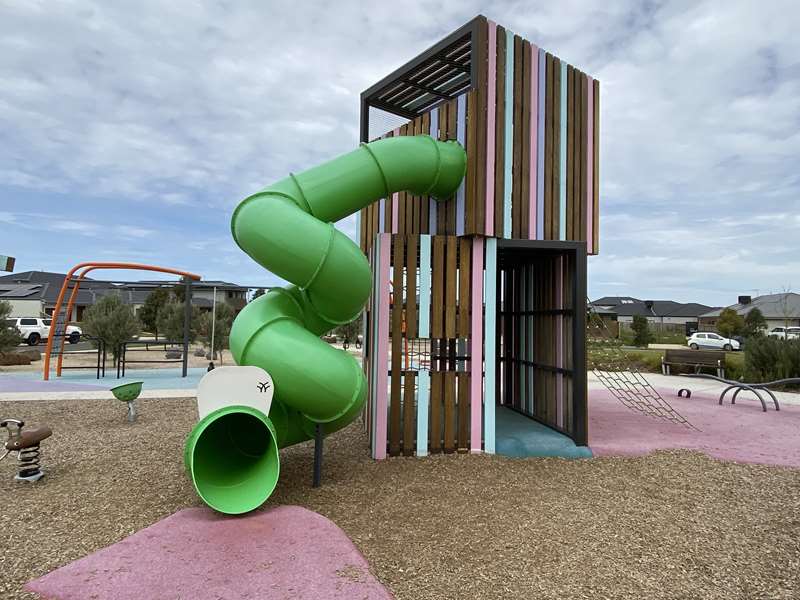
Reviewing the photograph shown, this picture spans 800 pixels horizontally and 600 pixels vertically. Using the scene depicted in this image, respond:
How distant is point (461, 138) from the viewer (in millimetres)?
7000

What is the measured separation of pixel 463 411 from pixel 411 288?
1807 mm

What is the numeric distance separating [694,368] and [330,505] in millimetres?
17908

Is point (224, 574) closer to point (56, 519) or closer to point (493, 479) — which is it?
point (56, 519)

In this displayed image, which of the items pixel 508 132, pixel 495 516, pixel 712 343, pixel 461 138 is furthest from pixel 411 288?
pixel 712 343

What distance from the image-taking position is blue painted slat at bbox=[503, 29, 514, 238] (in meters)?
6.97

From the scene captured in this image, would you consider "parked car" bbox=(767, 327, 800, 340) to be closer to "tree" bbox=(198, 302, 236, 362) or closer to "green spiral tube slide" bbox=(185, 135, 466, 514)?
"green spiral tube slide" bbox=(185, 135, 466, 514)

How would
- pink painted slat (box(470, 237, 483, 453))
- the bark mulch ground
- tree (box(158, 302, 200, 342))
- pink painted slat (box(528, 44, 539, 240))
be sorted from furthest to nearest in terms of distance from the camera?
tree (box(158, 302, 200, 342)) < pink painted slat (box(528, 44, 539, 240)) < pink painted slat (box(470, 237, 483, 453)) < the bark mulch ground

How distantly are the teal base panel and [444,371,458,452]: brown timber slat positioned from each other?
0.69 m

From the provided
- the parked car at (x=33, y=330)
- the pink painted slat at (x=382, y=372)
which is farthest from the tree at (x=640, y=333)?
the parked car at (x=33, y=330)

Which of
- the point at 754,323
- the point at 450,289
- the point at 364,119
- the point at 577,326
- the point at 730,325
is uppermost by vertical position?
the point at 364,119

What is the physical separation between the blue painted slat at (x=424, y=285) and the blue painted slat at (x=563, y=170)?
2095mm

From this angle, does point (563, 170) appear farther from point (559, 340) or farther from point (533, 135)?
point (559, 340)

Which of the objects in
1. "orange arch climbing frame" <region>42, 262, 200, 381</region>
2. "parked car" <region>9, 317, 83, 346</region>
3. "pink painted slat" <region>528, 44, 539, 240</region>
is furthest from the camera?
"parked car" <region>9, 317, 83, 346</region>

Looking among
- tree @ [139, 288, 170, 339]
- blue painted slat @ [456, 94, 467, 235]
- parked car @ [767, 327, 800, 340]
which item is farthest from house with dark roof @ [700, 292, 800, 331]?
blue painted slat @ [456, 94, 467, 235]
